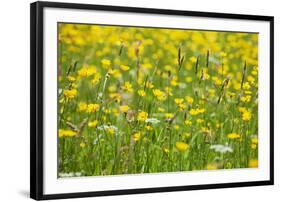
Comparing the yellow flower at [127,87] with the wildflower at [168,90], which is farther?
the wildflower at [168,90]

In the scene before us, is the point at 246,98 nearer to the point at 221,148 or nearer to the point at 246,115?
the point at 246,115

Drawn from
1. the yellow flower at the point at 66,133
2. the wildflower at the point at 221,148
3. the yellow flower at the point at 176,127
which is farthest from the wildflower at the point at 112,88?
the wildflower at the point at 221,148

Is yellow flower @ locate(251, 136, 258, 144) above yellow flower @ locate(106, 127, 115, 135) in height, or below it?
below

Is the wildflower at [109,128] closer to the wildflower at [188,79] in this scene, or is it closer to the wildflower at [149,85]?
the wildflower at [149,85]

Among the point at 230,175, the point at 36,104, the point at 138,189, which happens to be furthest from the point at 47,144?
the point at 230,175

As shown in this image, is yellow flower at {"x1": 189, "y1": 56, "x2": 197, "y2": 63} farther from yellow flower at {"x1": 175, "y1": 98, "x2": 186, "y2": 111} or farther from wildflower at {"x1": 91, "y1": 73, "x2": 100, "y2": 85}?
wildflower at {"x1": 91, "y1": 73, "x2": 100, "y2": 85}

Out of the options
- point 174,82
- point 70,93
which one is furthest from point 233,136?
point 70,93

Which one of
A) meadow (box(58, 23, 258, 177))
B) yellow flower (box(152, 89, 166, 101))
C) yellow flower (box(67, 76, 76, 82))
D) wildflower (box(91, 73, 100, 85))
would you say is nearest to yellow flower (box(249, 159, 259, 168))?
meadow (box(58, 23, 258, 177))

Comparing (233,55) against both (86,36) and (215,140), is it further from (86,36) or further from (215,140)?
(86,36)
